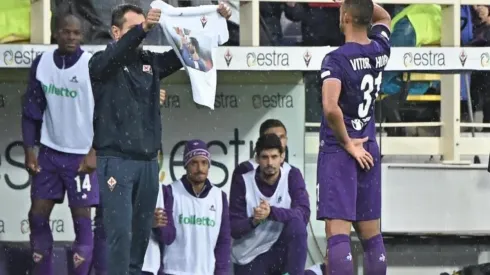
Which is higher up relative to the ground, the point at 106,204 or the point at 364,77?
the point at 364,77

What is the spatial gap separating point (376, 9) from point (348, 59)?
778 millimetres

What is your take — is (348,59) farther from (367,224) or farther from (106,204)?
(106,204)

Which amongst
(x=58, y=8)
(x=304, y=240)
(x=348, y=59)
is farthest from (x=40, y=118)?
(x=348, y=59)

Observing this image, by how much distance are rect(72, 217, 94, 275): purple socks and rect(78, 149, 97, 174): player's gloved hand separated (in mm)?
358

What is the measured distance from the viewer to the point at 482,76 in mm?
13023

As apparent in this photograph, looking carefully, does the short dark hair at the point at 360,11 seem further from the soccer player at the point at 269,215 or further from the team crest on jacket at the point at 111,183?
the soccer player at the point at 269,215

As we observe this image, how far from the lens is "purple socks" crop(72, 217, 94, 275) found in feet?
32.7

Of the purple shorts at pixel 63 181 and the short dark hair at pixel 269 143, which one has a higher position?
the short dark hair at pixel 269 143

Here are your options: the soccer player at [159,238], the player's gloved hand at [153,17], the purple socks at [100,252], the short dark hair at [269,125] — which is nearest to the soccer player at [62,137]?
the purple socks at [100,252]

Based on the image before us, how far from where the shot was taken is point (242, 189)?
10.5m

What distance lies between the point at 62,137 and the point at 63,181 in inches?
13.0

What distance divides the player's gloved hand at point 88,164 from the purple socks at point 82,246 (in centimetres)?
36

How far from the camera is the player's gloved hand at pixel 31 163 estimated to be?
32.3 feet

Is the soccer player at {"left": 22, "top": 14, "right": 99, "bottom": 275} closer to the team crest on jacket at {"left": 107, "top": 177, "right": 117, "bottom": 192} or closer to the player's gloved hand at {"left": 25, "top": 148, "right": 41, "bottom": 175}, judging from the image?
the player's gloved hand at {"left": 25, "top": 148, "right": 41, "bottom": 175}
